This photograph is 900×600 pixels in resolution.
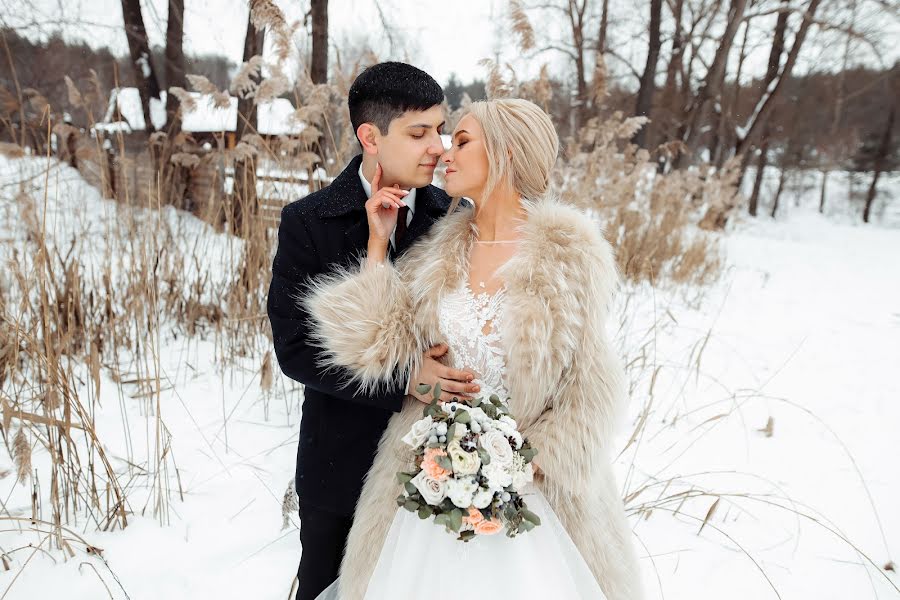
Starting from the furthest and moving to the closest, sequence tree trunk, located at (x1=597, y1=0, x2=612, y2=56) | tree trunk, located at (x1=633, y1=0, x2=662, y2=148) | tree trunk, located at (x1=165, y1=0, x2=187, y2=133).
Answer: tree trunk, located at (x1=597, y1=0, x2=612, y2=56) < tree trunk, located at (x1=633, y1=0, x2=662, y2=148) < tree trunk, located at (x1=165, y1=0, x2=187, y2=133)

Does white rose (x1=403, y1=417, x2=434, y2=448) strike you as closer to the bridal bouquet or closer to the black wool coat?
the bridal bouquet

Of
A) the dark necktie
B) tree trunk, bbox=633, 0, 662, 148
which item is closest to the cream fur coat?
the dark necktie

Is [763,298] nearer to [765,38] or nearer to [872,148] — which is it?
[765,38]

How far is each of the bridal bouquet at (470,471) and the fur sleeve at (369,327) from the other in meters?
0.18

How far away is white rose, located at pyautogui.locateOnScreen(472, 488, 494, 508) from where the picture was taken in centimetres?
94

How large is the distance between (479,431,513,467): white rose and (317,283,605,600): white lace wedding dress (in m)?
0.17

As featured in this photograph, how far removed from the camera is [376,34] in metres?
5.96

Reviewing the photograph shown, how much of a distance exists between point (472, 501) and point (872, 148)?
69.5ft

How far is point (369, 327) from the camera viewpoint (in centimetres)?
114

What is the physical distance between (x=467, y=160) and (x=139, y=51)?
738cm

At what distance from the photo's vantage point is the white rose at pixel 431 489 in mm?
962

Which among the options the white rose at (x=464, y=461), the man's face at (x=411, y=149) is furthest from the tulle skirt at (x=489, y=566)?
the man's face at (x=411, y=149)

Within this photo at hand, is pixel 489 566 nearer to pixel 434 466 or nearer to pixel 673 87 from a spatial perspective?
pixel 434 466

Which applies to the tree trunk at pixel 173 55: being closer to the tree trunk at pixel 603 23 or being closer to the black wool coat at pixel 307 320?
the black wool coat at pixel 307 320
